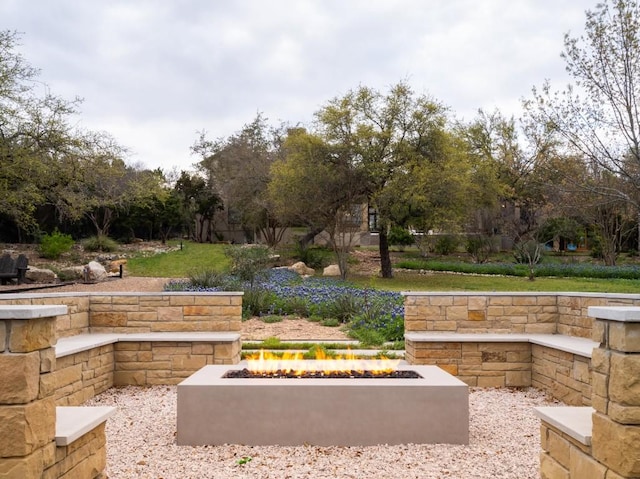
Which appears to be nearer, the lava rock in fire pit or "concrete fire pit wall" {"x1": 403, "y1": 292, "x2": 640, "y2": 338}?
the lava rock in fire pit

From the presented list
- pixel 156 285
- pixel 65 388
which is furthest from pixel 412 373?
pixel 156 285

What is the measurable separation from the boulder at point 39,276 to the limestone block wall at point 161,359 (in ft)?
41.1

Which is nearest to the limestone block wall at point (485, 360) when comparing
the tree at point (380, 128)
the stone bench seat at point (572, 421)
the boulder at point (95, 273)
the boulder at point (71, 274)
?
the stone bench seat at point (572, 421)

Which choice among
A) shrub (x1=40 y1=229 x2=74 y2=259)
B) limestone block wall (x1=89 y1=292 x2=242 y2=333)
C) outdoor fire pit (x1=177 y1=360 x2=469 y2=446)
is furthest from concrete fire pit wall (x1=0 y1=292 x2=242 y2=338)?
shrub (x1=40 y1=229 x2=74 y2=259)

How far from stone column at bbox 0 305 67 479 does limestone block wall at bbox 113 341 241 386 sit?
132 inches

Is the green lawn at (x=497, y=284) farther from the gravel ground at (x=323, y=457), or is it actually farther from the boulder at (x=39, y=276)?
the gravel ground at (x=323, y=457)

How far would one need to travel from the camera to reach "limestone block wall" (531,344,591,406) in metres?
4.98

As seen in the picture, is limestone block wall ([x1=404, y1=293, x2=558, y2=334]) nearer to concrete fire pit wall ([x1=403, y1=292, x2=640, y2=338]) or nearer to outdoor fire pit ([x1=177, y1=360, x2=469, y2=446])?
Answer: concrete fire pit wall ([x1=403, y1=292, x2=640, y2=338])

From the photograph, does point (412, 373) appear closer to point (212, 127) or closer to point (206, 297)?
point (206, 297)

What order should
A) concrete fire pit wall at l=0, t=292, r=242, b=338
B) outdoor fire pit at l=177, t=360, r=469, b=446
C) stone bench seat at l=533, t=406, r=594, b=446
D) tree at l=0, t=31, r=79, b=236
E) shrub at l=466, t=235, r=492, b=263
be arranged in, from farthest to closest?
shrub at l=466, t=235, r=492, b=263, tree at l=0, t=31, r=79, b=236, concrete fire pit wall at l=0, t=292, r=242, b=338, outdoor fire pit at l=177, t=360, r=469, b=446, stone bench seat at l=533, t=406, r=594, b=446

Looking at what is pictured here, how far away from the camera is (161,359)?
595 centimetres

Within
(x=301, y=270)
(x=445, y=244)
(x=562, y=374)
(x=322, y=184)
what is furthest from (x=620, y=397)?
(x=445, y=244)

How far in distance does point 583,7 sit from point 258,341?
10.2 metres

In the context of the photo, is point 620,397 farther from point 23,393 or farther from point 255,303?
point 255,303
